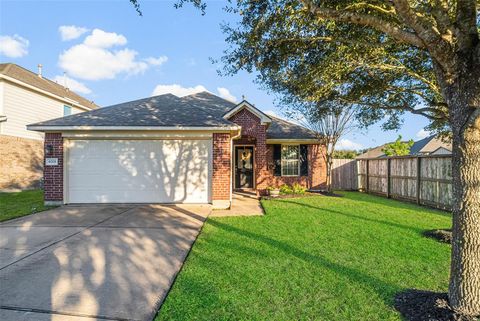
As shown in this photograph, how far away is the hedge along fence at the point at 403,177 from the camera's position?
9.59m

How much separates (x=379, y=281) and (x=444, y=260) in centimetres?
171

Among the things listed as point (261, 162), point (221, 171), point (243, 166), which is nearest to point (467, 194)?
point (221, 171)

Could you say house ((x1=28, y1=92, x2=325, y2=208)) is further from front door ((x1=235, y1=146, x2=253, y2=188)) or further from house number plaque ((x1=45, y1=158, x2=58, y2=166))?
front door ((x1=235, y1=146, x2=253, y2=188))

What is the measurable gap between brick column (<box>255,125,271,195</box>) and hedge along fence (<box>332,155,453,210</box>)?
5430 millimetres

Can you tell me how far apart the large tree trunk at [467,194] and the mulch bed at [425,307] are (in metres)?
0.11

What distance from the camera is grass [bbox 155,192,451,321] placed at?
302cm

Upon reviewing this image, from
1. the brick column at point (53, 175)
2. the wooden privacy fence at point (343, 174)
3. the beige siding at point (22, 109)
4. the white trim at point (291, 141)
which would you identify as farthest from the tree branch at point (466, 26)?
the beige siding at point (22, 109)

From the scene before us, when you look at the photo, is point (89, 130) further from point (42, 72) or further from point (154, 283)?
point (42, 72)

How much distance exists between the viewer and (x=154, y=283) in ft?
11.9

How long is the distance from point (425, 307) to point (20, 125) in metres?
19.9

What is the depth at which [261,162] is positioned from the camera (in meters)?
13.3

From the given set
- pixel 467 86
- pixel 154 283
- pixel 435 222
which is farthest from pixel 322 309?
pixel 435 222

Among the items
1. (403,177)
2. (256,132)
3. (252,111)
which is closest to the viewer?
(403,177)

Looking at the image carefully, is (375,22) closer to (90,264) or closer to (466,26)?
(466,26)
